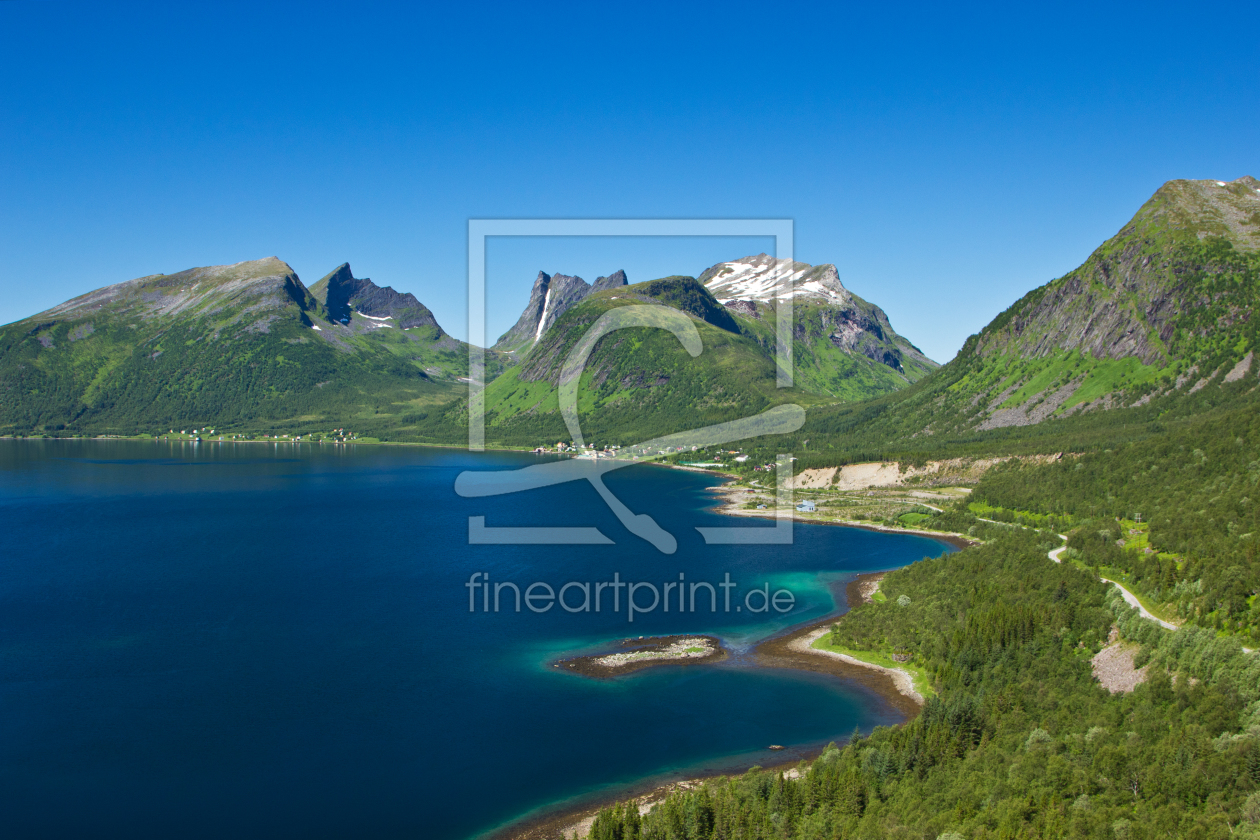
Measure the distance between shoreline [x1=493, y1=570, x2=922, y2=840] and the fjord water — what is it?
3.70ft

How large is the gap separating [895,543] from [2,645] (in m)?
92.2

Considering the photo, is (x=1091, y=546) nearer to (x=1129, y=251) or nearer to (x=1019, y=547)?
(x=1019, y=547)

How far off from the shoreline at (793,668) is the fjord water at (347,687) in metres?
1.13

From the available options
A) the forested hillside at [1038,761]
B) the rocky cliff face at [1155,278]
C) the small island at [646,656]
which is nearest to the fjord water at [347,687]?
the small island at [646,656]

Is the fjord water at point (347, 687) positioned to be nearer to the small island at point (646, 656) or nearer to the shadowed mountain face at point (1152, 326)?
the small island at point (646, 656)

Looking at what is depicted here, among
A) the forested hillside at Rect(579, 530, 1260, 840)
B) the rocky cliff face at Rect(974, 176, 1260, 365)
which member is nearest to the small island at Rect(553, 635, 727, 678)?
the forested hillside at Rect(579, 530, 1260, 840)

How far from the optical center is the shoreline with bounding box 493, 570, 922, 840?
40.2 m

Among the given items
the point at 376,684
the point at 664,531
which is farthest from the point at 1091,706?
the point at 664,531

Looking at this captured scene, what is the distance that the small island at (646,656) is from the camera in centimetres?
6095

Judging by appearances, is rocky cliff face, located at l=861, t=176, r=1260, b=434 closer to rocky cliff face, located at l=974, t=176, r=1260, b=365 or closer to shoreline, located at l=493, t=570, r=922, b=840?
rocky cliff face, located at l=974, t=176, r=1260, b=365

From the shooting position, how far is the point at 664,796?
42.3 m

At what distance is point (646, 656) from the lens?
63781mm

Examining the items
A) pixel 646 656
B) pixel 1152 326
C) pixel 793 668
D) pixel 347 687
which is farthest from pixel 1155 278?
pixel 347 687

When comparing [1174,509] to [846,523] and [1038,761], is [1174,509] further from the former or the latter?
[846,523]
